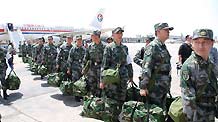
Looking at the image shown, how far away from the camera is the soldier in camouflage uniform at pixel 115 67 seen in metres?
5.37

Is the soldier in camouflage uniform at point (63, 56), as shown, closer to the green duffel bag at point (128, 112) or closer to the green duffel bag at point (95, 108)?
the green duffel bag at point (95, 108)

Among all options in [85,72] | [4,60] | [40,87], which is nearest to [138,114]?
[85,72]

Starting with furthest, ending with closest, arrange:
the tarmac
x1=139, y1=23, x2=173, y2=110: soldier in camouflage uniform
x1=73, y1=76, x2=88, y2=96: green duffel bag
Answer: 1. x1=73, y1=76, x2=88, y2=96: green duffel bag
2. the tarmac
3. x1=139, y1=23, x2=173, y2=110: soldier in camouflage uniform

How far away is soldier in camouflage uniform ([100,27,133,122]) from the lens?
537 cm

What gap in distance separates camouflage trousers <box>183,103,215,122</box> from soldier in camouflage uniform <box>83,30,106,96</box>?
3.82 m

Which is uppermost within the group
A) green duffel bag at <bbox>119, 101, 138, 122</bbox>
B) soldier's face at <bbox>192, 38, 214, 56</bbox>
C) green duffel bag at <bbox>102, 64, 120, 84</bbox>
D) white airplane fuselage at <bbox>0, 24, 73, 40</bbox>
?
white airplane fuselage at <bbox>0, 24, 73, 40</bbox>

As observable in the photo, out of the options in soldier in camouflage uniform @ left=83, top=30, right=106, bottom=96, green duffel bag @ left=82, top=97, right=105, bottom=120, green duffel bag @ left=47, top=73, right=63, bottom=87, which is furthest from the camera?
green duffel bag @ left=47, top=73, right=63, bottom=87

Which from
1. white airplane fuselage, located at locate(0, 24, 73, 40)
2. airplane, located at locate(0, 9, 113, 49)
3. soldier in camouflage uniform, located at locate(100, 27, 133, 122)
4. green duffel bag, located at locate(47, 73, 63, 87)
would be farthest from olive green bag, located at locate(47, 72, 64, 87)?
white airplane fuselage, located at locate(0, 24, 73, 40)

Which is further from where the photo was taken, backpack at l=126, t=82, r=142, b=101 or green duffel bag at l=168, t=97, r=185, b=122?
backpack at l=126, t=82, r=142, b=101

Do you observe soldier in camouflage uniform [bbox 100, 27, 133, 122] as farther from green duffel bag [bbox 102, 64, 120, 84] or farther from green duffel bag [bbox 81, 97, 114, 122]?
green duffel bag [bbox 102, 64, 120, 84]

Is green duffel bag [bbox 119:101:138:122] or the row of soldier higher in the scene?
the row of soldier

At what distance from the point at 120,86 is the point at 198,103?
2.30 m

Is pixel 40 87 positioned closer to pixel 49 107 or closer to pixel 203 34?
pixel 49 107

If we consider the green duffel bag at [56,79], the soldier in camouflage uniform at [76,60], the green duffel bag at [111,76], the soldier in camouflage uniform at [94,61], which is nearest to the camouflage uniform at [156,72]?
the green duffel bag at [111,76]
